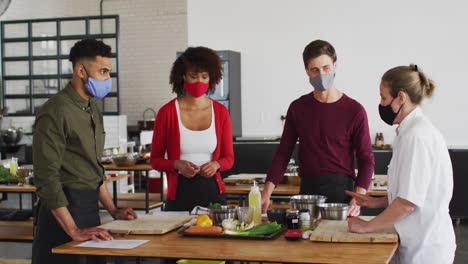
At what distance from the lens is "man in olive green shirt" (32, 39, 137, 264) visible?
2758mm

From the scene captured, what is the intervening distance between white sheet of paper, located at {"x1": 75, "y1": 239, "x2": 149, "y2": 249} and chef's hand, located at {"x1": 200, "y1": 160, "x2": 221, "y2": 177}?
82cm

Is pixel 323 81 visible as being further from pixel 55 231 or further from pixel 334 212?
pixel 55 231

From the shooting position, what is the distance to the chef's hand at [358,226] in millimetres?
2705

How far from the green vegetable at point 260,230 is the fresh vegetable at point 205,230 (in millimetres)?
39

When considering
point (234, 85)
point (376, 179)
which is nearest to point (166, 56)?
point (234, 85)

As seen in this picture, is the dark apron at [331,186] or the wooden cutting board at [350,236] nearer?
the wooden cutting board at [350,236]

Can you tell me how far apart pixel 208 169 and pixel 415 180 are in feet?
4.16

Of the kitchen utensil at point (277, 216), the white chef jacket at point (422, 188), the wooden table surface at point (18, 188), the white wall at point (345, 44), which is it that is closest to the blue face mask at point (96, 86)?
the kitchen utensil at point (277, 216)

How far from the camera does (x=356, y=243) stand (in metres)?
2.62

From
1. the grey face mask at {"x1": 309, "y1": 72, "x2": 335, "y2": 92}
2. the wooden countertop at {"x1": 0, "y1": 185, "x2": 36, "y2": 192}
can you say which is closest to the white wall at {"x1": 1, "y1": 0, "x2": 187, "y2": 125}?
the wooden countertop at {"x1": 0, "y1": 185, "x2": 36, "y2": 192}

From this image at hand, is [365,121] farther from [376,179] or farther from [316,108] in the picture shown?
[376,179]

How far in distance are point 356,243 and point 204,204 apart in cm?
115

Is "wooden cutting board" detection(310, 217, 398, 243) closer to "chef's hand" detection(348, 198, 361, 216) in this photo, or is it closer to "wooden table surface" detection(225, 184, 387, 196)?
"chef's hand" detection(348, 198, 361, 216)

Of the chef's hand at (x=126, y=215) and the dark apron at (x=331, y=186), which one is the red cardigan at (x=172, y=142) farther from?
the dark apron at (x=331, y=186)
